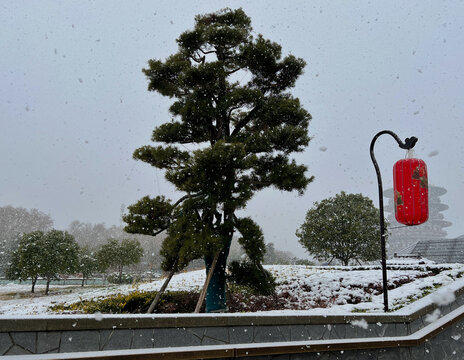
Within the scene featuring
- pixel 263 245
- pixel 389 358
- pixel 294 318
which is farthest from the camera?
pixel 263 245

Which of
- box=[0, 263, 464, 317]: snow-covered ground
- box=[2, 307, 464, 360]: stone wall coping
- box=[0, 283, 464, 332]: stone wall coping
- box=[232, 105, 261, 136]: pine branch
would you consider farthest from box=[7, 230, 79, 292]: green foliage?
box=[2, 307, 464, 360]: stone wall coping

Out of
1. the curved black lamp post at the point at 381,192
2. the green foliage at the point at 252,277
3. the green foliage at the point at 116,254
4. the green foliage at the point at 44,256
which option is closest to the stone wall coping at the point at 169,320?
the curved black lamp post at the point at 381,192

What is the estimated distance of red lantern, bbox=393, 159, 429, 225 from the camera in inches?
217

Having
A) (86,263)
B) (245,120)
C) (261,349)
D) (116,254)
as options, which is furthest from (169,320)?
(86,263)

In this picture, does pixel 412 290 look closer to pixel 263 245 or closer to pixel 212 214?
pixel 263 245

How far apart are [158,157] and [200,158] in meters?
1.46

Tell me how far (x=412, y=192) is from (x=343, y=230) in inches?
486

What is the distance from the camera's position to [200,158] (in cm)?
614

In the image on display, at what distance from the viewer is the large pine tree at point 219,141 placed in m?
6.43

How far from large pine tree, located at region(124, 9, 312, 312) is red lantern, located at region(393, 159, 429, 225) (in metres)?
2.02

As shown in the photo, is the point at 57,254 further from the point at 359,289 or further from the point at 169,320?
the point at 169,320

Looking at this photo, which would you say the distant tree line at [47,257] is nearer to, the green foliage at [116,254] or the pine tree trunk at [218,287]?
the green foliage at [116,254]

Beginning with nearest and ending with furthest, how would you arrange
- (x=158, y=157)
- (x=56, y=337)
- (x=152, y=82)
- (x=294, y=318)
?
(x=56, y=337) < (x=294, y=318) < (x=158, y=157) < (x=152, y=82)

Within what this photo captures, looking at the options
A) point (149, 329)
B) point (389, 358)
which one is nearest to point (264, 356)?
point (149, 329)
